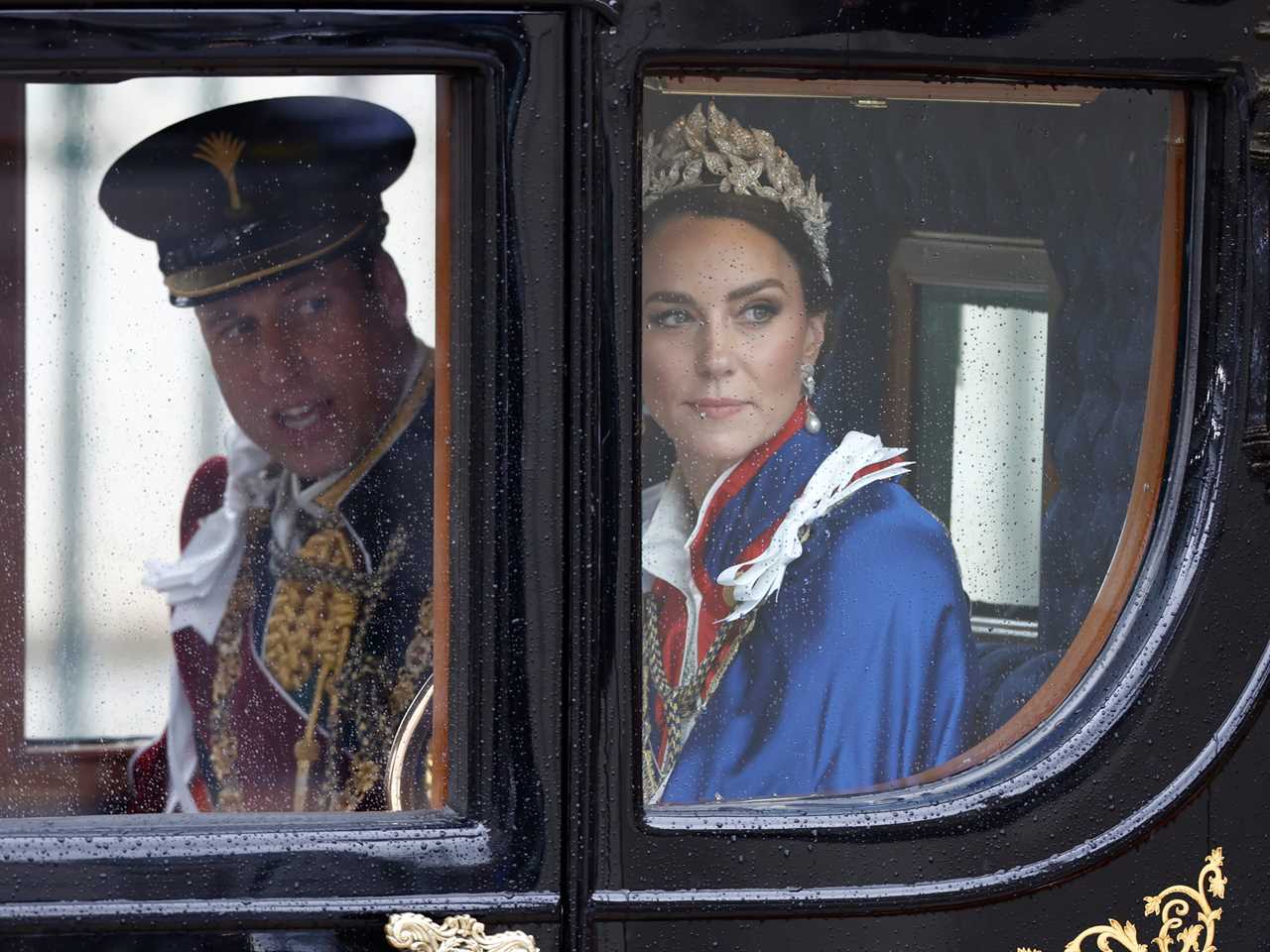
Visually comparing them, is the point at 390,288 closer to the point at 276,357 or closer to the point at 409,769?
the point at 276,357

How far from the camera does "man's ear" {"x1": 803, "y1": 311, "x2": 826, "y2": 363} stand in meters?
1.53

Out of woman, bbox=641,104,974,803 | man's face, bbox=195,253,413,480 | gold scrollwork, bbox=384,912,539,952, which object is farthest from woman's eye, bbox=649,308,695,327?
gold scrollwork, bbox=384,912,539,952

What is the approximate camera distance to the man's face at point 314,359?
1477mm

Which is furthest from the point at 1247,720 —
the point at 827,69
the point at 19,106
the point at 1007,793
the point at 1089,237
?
the point at 19,106

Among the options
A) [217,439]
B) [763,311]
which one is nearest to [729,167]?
[763,311]

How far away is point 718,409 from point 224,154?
1.60 ft

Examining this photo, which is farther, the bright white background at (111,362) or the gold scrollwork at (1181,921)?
the gold scrollwork at (1181,921)

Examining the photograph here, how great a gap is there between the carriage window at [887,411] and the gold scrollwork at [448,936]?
0.18 meters

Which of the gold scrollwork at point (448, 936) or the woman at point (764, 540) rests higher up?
the woman at point (764, 540)

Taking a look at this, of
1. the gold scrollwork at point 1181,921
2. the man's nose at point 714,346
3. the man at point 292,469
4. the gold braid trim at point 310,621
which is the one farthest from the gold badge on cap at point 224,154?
the gold scrollwork at point 1181,921

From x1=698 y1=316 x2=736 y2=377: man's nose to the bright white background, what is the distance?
0.80 ft

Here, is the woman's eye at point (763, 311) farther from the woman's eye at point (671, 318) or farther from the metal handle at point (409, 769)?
the metal handle at point (409, 769)

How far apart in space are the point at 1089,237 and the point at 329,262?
0.70 meters

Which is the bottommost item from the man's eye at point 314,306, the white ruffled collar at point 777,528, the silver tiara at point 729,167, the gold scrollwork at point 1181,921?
the gold scrollwork at point 1181,921
